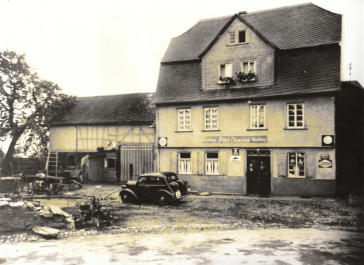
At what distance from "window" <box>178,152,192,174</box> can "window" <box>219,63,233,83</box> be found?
431 cm

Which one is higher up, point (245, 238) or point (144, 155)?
point (144, 155)

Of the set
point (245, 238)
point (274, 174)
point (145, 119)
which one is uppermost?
point (145, 119)

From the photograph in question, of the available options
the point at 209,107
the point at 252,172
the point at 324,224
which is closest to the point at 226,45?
the point at 209,107

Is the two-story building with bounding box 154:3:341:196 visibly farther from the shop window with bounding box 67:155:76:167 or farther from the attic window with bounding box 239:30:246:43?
the shop window with bounding box 67:155:76:167

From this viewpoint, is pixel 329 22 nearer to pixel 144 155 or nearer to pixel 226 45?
pixel 226 45

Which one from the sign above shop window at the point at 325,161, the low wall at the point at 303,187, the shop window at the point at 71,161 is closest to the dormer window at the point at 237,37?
the sign above shop window at the point at 325,161

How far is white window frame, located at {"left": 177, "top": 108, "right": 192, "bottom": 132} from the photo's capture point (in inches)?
669

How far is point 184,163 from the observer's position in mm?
16938

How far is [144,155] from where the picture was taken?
17594mm

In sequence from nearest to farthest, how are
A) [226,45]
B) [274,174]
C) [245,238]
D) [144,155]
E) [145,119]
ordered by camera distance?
1. [245,238]
2. [274,174]
3. [226,45]
4. [144,155]
5. [145,119]

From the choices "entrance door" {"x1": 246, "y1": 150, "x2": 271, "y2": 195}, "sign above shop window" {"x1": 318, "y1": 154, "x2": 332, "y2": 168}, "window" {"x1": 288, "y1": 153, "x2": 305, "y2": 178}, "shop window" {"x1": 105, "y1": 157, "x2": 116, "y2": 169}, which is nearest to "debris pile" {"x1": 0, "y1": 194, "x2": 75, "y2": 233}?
"entrance door" {"x1": 246, "y1": 150, "x2": 271, "y2": 195}

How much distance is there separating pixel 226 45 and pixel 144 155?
24.1ft

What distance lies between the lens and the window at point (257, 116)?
1554 centimetres

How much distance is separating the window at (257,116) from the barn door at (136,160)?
18.6 ft
